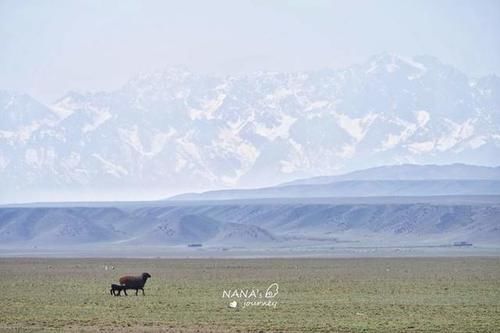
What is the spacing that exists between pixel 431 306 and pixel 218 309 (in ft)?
24.4

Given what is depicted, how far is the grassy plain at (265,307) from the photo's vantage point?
39.4 meters

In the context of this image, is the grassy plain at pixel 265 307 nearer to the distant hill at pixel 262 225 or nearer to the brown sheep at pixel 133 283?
the brown sheep at pixel 133 283

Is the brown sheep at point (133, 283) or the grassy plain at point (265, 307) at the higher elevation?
the brown sheep at point (133, 283)

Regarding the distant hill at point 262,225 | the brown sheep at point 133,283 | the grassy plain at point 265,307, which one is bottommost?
the grassy plain at point 265,307

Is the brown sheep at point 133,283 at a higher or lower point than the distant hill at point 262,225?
lower

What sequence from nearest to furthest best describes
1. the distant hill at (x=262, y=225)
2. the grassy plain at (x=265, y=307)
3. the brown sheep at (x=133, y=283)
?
the grassy plain at (x=265, y=307) < the brown sheep at (x=133, y=283) < the distant hill at (x=262, y=225)

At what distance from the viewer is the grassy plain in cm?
3941

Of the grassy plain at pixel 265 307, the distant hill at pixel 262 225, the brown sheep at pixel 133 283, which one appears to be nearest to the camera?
the grassy plain at pixel 265 307

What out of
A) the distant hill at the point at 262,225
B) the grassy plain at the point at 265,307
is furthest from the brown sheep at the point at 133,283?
the distant hill at the point at 262,225

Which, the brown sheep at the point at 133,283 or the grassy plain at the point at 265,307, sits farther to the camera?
the brown sheep at the point at 133,283

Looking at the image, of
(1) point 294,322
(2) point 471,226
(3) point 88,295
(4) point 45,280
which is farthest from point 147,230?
(1) point 294,322

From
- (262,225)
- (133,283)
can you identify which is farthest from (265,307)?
(262,225)

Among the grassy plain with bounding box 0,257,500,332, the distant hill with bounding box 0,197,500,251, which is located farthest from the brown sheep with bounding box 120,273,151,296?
the distant hill with bounding box 0,197,500,251

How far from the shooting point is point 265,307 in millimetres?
44906
